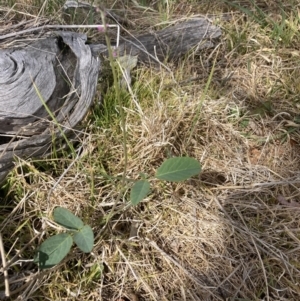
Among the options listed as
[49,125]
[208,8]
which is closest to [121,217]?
[49,125]

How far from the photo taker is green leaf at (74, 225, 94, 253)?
1051 mm

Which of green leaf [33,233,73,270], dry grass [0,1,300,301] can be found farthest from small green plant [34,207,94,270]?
dry grass [0,1,300,301]

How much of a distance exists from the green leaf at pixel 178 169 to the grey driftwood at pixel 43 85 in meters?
0.38

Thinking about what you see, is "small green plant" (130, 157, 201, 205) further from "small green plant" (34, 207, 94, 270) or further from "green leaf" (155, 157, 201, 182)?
"small green plant" (34, 207, 94, 270)

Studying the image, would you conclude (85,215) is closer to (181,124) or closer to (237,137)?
A: (181,124)

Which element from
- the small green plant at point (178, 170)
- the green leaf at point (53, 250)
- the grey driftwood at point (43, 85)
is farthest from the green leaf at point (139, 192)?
the grey driftwood at point (43, 85)

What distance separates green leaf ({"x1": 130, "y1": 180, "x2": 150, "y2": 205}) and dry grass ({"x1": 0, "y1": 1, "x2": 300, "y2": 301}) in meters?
0.12

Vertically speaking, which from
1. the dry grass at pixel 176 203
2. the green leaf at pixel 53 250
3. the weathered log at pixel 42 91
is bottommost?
the dry grass at pixel 176 203

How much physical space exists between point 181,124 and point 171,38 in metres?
0.58

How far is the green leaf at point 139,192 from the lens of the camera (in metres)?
1.06

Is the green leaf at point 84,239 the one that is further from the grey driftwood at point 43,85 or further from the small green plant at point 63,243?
the grey driftwood at point 43,85

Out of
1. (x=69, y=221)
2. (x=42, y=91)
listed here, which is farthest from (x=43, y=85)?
(x=69, y=221)

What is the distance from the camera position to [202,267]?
1295mm

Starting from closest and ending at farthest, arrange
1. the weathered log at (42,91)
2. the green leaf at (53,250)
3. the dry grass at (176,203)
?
the green leaf at (53,250)
the dry grass at (176,203)
the weathered log at (42,91)
